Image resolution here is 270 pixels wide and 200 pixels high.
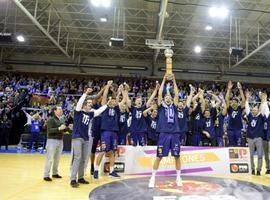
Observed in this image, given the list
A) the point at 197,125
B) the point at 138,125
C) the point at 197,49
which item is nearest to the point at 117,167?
the point at 138,125

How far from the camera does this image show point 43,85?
20.9 m

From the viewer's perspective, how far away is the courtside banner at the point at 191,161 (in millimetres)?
7684

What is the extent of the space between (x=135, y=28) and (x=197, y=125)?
10.9 metres

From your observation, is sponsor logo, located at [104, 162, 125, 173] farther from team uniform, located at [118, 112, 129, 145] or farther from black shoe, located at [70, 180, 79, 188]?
black shoe, located at [70, 180, 79, 188]

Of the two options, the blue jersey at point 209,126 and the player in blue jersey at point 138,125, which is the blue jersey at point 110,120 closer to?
the player in blue jersey at point 138,125

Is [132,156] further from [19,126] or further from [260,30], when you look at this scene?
[260,30]

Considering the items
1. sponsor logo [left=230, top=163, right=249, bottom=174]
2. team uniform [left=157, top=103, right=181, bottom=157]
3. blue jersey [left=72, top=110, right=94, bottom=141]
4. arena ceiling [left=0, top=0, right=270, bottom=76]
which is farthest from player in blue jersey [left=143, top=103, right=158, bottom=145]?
arena ceiling [left=0, top=0, right=270, bottom=76]

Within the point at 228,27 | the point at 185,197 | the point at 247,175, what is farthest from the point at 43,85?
the point at 185,197

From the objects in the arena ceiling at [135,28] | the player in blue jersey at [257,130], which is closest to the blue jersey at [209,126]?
the player in blue jersey at [257,130]

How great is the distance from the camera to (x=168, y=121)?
20.4 feet

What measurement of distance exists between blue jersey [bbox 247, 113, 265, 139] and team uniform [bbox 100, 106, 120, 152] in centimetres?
373

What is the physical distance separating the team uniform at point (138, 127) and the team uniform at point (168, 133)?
186 cm

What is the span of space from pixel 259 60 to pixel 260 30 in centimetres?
614

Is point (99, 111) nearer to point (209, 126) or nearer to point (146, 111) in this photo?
point (146, 111)
